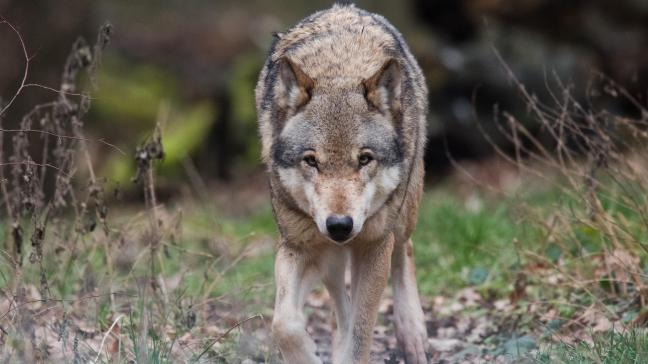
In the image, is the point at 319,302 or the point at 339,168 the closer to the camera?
the point at 339,168

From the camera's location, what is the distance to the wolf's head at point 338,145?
507 centimetres

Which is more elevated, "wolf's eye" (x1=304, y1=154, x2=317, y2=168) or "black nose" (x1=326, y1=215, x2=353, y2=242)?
"wolf's eye" (x1=304, y1=154, x2=317, y2=168)

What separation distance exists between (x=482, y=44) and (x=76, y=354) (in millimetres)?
11128

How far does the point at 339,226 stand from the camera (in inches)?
195

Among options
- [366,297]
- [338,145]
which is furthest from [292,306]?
[338,145]

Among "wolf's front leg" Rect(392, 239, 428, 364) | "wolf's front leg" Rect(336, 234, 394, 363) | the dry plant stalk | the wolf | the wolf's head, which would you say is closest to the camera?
the wolf's head

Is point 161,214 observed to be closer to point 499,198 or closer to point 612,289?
point 612,289

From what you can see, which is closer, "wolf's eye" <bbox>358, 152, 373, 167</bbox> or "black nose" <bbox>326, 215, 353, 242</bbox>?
"black nose" <bbox>326, 215, 353, 242</bbox>

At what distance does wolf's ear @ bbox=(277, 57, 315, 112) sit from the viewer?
5.48 m

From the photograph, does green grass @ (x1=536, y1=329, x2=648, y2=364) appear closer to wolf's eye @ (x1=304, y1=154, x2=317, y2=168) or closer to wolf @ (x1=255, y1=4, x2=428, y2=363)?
wolf @ (x1=255, y1=4, x2=428, y2=363)

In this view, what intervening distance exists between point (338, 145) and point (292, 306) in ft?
3.17

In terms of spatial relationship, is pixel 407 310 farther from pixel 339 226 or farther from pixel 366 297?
pixel 339 226

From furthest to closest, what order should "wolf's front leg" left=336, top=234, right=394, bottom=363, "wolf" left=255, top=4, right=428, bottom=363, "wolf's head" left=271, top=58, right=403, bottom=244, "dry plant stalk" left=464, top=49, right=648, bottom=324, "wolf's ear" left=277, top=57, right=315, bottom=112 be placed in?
1. "dry plant stalk" left=464, top=49, right=648, bottom=324
2. "wolf's front leg" left=336, top=234, right=394, bottom=363
3. "wolf's ear" left=277, top=57, right=315, bottom=112
4. "wolf" left=255, top=4, right=428, bottom=363
5. "wolf's head" left=271, top=58, right=403, bottom=244

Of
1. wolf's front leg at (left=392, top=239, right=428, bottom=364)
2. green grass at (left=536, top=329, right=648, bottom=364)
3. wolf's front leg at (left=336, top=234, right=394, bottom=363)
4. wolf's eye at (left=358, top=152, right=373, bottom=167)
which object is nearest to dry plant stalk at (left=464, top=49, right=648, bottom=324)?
green grass at (left=536, top=329, right=648, bottom=364)
